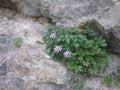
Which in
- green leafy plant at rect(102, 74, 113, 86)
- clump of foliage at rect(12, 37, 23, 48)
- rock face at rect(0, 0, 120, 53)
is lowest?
green leafy plant at rect(102, 74, 113, 86)

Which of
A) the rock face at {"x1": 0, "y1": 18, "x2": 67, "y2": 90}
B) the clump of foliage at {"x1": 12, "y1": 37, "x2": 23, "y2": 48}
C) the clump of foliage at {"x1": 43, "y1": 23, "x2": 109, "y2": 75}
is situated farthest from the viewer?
the clump of foliage at {"x1": 12, "y1": 37, "x2": 23, "y2": 48}

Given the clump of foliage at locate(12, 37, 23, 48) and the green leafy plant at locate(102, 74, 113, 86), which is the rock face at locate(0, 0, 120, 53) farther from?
the clump of foliage at locate(12, 37, 23, 48)

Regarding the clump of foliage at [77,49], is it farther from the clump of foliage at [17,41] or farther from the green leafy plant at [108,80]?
the clump of foliage at [17,41]

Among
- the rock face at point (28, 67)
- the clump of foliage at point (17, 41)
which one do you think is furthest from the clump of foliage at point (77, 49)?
the clump of foliage at point (17, 41)

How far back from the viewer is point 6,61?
5117 millimetres

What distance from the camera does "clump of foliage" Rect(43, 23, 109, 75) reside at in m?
5.03

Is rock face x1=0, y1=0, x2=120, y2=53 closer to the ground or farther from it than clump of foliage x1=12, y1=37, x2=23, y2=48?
farther from it

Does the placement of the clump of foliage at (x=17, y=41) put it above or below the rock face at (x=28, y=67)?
above

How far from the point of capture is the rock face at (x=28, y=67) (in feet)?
16.1

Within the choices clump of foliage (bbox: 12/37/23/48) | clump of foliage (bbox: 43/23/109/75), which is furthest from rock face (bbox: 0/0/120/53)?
clump of foliage (bbox: 12/37/23/48)

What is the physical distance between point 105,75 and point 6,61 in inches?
75.7

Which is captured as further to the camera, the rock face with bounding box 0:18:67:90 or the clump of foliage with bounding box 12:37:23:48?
the clump of foliage with bounding box 12:37:23:48

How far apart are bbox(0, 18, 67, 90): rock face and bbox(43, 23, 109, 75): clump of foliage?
0.19m

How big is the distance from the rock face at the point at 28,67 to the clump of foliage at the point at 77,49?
194 millimetres
